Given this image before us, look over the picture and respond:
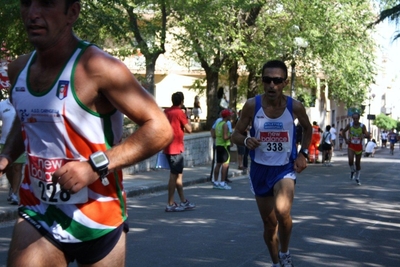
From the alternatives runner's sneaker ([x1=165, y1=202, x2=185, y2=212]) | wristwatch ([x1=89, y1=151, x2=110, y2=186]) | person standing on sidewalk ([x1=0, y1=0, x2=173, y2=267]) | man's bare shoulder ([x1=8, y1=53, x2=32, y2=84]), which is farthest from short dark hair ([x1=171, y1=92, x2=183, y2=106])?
wristwatch ([x1=89, y1=151, x2=110, y2=186])

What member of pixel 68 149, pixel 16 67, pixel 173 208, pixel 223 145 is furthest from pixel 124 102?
pixel 223 145

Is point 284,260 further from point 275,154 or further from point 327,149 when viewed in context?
point 327,149

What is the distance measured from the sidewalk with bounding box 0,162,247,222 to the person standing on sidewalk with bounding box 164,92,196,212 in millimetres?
2595

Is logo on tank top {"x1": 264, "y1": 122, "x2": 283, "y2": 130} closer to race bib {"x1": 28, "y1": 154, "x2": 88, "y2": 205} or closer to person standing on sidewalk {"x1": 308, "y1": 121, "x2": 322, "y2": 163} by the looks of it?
race bib {"x1": 28, "y1": 154, "x2": 88, "y2": 205}

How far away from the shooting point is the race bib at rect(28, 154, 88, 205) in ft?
11.4

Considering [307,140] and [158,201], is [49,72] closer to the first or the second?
[307,140]

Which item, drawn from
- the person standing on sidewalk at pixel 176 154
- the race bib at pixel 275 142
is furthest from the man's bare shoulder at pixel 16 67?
the person standing on sidewalk at pixel 176 154

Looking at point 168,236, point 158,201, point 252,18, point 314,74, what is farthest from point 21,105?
point 314,74

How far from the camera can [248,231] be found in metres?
10.9

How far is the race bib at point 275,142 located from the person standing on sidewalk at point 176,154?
5543 millimetres

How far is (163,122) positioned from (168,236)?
22.9 feet

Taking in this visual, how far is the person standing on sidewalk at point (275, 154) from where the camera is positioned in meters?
7.23

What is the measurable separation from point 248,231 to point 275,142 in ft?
11.8

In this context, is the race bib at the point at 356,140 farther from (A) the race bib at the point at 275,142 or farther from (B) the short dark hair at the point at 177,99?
(A) the race bib at the point at 275,142
